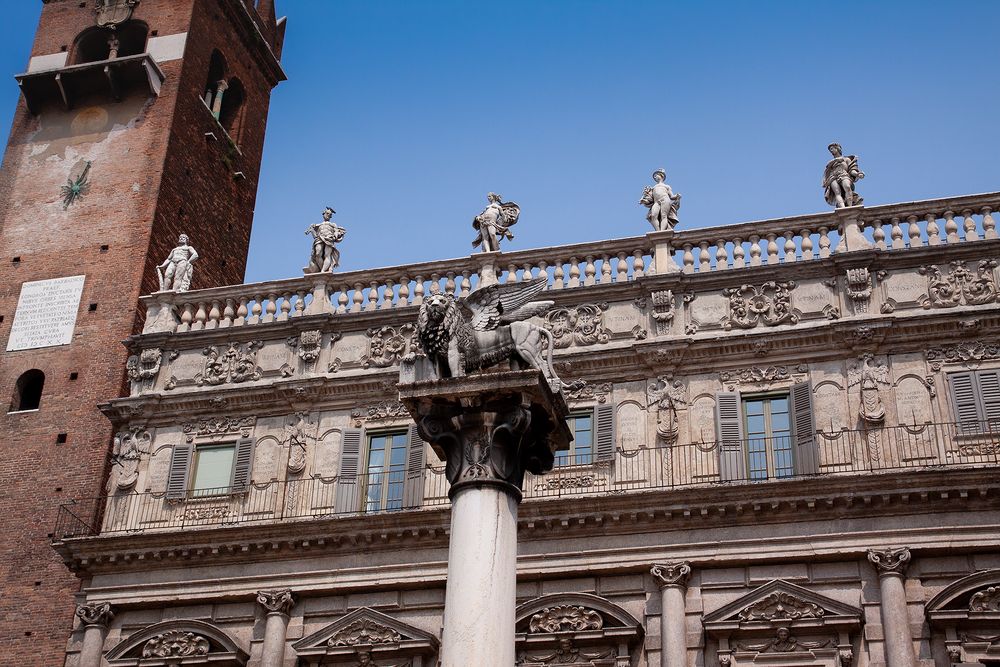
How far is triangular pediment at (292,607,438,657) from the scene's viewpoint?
25.1 metres

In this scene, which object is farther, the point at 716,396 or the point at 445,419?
the point at 716,396

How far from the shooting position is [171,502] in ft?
93.6

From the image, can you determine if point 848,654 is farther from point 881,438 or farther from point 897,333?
point 897,333

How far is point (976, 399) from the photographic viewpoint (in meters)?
24.9

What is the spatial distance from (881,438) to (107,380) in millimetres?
17576

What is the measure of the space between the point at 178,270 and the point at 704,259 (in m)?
12.5

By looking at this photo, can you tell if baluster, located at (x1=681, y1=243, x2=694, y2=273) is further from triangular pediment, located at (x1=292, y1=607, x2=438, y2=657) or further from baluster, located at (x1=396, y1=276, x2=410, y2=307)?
triangular pediment, located at (x1=292, y1=607, x2=438, y2=657)

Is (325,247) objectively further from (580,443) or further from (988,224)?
(988,224)

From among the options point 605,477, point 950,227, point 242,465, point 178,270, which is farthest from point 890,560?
point 178,270

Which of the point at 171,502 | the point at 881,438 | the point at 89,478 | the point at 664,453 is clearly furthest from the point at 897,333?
the point at 89,478

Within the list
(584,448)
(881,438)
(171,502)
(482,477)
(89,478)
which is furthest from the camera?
(89,478)

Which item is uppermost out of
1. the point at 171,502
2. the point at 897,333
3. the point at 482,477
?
the point at 897,333

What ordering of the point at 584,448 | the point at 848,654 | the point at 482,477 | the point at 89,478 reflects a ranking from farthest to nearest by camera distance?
the point at 89,478 < the point at 584,448 < the point at 848,654 < the point at 482,477

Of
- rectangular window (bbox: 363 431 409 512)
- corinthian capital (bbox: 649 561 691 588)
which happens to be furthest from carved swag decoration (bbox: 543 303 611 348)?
corinthian capital (bbox: 649 561 691 588)
